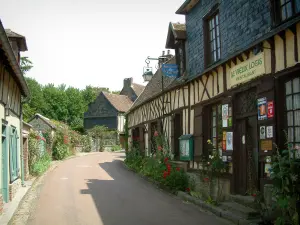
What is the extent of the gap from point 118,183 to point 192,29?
613 cm

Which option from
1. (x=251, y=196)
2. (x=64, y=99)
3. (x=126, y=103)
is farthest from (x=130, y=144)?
(x=64, y=99)

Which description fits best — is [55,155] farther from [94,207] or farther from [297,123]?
[297,123]

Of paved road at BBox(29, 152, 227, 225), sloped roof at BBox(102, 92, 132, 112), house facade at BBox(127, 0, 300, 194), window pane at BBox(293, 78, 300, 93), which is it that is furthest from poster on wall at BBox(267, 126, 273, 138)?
sloped roof at BBox(102, 92, 132, 112)

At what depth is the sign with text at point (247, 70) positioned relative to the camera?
7.08 metres

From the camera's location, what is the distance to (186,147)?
10727 millimetres

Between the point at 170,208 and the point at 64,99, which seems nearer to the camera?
the point at 170,208

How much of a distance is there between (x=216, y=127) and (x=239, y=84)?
1.80 m

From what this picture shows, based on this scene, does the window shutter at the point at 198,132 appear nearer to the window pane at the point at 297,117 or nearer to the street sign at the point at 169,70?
the street sign at the point at 169,70

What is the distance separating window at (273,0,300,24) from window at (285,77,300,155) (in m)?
1.33

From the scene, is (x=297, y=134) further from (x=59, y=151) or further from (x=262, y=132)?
(x=59, y=151)

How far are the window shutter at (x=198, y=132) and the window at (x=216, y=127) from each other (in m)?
0.34

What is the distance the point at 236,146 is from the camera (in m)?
8.25

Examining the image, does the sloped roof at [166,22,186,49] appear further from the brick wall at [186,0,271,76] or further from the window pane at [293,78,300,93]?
the window pane at [293,78,300,93]

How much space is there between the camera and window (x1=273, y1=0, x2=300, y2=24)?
6.55 m
